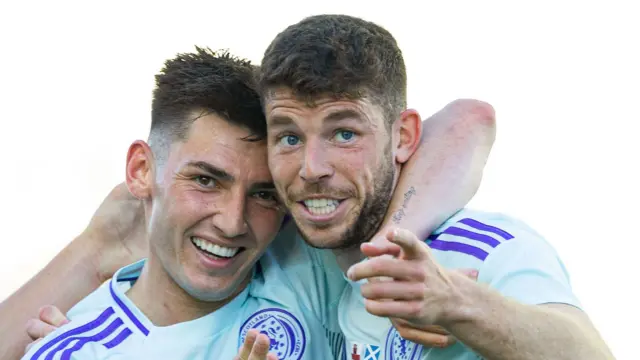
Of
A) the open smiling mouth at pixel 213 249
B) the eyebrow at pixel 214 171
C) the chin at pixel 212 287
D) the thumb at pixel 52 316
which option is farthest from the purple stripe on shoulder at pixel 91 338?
the eyebrow at pixel 214 171

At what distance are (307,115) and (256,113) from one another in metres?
0.51

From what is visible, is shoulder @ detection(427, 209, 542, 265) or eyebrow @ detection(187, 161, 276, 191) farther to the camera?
eyebrow @ detection(187, 161, 276, 191)

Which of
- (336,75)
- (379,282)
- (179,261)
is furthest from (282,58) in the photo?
(379,282)

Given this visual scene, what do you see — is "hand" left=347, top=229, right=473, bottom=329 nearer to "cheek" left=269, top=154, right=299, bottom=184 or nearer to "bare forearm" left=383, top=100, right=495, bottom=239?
"bare forearm" left=383, top=100, right=495, bottom=239

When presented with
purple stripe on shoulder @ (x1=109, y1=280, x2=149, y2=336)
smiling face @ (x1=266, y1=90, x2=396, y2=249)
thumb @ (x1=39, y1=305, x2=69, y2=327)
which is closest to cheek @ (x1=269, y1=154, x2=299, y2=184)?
smiling face @ (x1=266, y1=90, x2=396, y2=249)

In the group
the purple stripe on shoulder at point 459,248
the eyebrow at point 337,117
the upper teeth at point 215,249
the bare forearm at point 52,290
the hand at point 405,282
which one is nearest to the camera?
the hand at point 405,282

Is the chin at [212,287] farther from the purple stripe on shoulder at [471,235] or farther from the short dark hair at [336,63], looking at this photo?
the purple stripe on shoulder at [471,235]

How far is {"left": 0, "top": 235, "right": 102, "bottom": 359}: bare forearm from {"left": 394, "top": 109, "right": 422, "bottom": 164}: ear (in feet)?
5.71

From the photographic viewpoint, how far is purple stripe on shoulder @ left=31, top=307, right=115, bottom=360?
3930 millimetres

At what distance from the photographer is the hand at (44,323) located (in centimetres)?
410

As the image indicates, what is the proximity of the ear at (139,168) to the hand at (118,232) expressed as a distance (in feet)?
1.84

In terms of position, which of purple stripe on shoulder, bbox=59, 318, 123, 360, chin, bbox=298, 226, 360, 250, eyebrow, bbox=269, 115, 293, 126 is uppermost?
eyebrow, bbox=269, 115, 293, 126

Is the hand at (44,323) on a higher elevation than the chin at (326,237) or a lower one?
lower

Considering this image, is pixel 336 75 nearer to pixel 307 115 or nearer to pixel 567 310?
pixel 307 115
